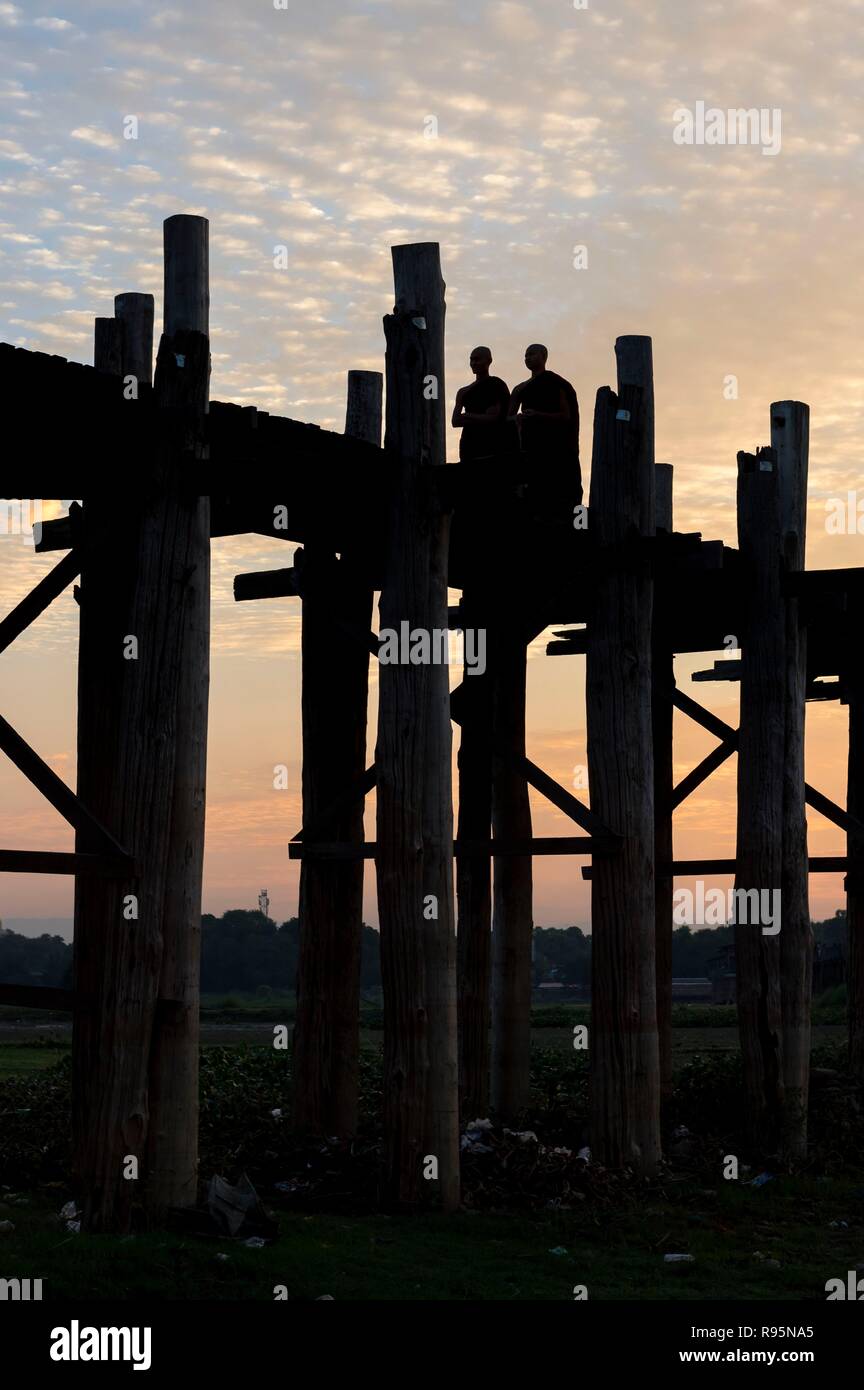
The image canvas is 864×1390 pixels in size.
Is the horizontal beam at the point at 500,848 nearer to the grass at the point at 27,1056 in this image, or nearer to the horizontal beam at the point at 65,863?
the horizontal beam at the point at 65,863

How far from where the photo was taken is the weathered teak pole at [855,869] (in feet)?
62.6

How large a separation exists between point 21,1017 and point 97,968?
1048 inches

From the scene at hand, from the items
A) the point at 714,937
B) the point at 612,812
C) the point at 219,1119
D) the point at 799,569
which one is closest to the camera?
the point at 612,812

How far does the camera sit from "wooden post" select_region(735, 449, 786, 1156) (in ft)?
50.1

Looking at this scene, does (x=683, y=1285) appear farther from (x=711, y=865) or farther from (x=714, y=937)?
(x=714, y=937)

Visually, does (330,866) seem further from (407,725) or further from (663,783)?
(663,783)

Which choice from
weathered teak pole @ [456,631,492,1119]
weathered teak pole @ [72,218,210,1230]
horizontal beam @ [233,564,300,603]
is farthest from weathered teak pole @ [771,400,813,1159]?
weathered teak pole @ [72,218,210,1230]

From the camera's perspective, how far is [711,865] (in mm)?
16938

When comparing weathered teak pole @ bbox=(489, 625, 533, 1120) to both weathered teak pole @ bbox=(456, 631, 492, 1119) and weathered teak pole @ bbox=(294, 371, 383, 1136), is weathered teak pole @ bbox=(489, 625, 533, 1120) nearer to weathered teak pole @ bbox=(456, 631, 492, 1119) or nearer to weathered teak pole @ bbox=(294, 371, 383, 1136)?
weathered teak pole @ bbox=(456, 631, 492, 1119)

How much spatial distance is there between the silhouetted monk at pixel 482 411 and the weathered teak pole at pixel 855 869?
7114mm

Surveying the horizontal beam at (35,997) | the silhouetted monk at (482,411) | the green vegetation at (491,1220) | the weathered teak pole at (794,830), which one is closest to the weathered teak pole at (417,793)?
the green vegetation at (491,1220)

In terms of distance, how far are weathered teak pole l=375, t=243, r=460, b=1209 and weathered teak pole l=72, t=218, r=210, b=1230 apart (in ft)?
5.24

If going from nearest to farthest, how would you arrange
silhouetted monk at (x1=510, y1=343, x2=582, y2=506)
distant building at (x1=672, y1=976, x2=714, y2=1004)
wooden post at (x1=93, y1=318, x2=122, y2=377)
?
wooden post at (x1=93, y1=318, x2=122, y2=377)
silhouetted monk at (x1=510, y1=343, x2=582, y2=506)
distant building at (x1=672, y1=976, x2=714, y2=1004)
